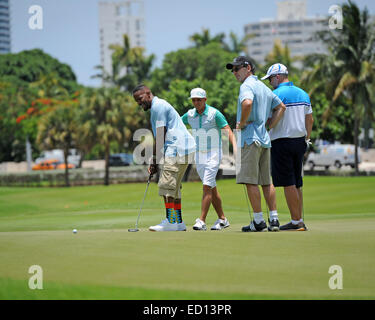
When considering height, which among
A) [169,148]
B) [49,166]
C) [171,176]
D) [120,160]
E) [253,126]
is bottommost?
[49,166]

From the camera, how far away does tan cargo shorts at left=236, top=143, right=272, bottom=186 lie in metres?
8.37

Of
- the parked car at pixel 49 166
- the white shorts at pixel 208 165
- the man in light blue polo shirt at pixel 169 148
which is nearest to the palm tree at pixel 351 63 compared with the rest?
the parked car at pixel 49 166

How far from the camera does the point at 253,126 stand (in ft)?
27.6

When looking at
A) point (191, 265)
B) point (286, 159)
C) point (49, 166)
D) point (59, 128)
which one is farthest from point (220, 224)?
point (49, 166)

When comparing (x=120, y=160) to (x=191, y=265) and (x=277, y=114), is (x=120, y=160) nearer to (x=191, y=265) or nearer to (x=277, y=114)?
(x=277, y=114)

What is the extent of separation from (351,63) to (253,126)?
42225mm

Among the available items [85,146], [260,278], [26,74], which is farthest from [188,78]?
[260,278]

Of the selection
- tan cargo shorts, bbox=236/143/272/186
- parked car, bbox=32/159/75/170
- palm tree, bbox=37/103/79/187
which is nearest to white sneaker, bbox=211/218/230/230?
tan cargo shorts, bbox=236/143/272/186

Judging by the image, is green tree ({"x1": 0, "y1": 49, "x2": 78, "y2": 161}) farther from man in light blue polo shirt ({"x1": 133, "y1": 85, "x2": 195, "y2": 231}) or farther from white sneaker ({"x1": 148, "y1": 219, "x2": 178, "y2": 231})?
white sneaker ({"x1": 148, "y1": 219, "x2": 178, "y2": 231})

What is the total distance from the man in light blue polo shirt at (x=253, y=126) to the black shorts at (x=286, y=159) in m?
0.13
